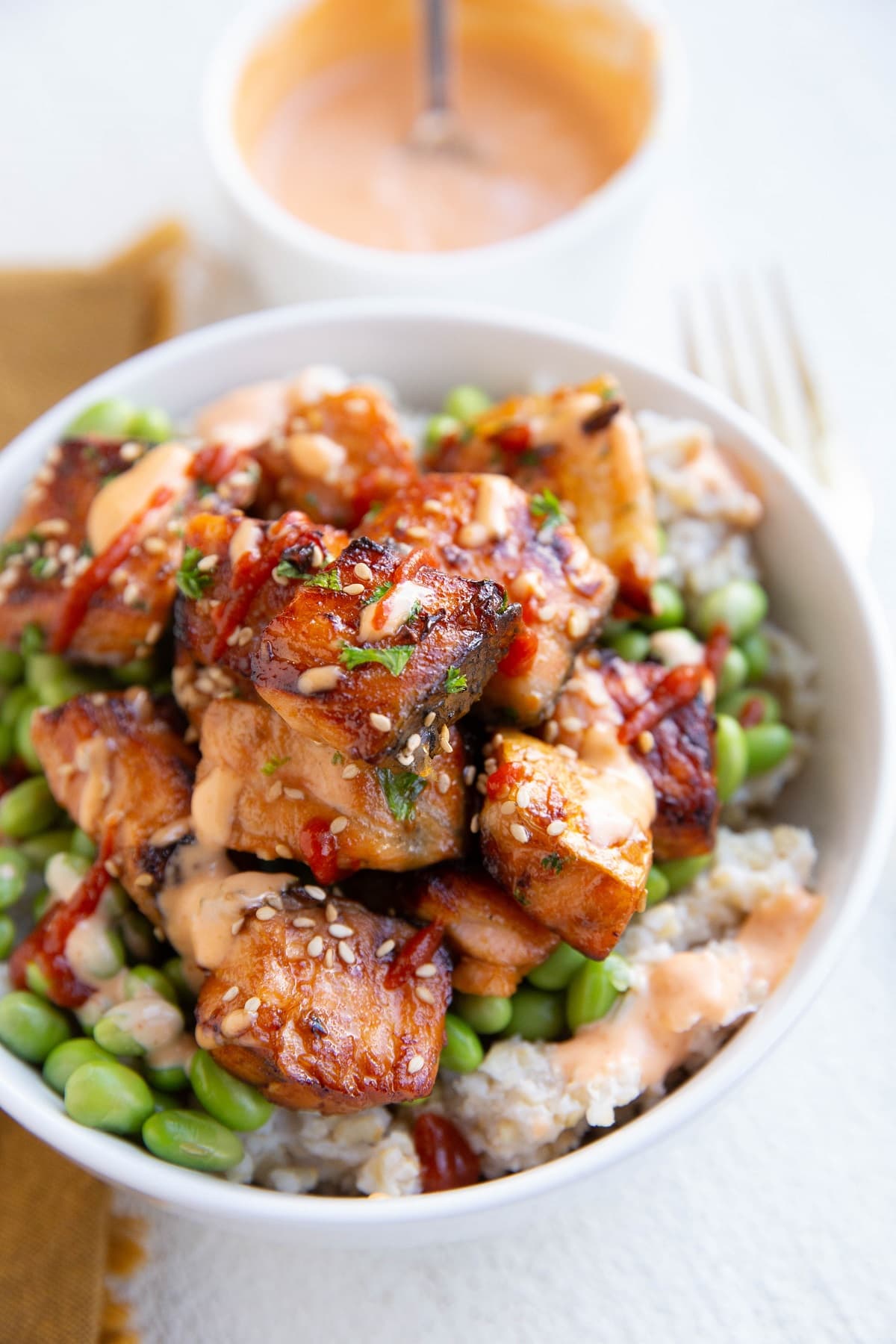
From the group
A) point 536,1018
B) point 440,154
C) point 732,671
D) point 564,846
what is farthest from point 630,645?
point 440,154

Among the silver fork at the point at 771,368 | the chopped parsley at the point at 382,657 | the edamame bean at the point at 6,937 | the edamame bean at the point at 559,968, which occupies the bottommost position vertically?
the edamame bean at the point at 6,937

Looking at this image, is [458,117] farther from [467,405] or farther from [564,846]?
[564,846]

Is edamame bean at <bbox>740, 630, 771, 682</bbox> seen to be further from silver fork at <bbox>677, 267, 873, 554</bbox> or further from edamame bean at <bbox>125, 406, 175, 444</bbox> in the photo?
edamame bean at <bbox>125, 406, 175, 444</bbox>

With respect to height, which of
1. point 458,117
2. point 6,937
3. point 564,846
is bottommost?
point 6,937

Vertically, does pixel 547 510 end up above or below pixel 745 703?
above

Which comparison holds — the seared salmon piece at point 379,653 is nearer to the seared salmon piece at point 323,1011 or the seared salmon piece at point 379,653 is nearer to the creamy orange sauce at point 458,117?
the seared salmon piece at point 323,1011

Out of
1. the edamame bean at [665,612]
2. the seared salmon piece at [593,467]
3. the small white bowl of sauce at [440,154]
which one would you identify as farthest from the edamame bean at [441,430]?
the small white bowl of sauce at [440,154]

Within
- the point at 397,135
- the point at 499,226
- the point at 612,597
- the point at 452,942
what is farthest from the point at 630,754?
the point at 397,135
